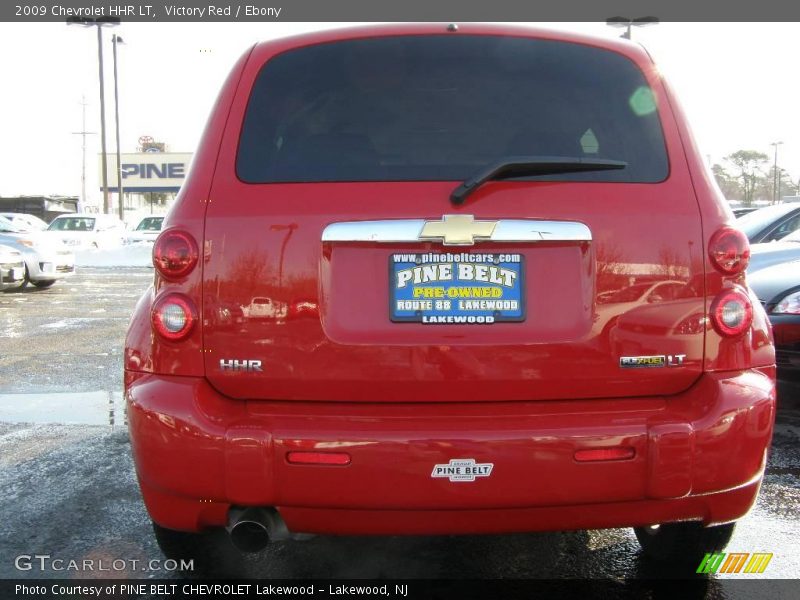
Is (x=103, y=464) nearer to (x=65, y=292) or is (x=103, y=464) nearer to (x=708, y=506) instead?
(x=708, y=506)

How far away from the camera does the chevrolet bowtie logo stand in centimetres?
213

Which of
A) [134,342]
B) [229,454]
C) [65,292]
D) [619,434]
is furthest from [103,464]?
[65,292]

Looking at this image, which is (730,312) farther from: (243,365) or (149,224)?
(149,224)

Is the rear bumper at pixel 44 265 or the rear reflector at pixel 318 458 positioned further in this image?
the rear bumper at pixel 44 265

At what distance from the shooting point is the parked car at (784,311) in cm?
475

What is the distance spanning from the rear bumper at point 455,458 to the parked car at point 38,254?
13285 mm

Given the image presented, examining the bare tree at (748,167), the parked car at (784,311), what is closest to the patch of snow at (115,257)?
the parked car at (784,311)

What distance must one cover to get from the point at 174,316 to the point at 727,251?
1.64 metres

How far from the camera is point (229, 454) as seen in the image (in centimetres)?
207

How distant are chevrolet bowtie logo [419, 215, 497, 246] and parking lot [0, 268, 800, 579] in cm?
134

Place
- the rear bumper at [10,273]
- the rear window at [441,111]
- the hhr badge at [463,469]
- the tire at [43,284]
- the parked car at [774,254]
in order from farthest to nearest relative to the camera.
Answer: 1. the tire at [43,284]
2. the rear bumper at [10,273]
3. the parked car at [774,254]
4. the rear window at [441,111]
5. the hhr badge at [463,469]

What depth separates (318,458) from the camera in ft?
6.78

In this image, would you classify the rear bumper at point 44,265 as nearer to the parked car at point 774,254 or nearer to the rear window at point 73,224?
the rear window at point 73,224

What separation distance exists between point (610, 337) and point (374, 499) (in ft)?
2.64
